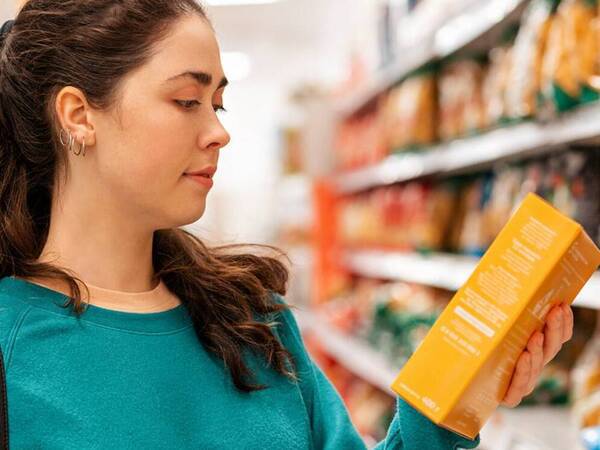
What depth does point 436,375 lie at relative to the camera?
1.08m

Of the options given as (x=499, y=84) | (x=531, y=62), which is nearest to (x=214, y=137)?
(x=531, y=62)

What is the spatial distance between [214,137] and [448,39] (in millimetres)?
1550

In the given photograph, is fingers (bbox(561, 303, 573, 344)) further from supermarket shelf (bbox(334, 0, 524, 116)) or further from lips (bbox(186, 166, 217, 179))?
supermarket shelf (bbox(334, 0, 524, 116))

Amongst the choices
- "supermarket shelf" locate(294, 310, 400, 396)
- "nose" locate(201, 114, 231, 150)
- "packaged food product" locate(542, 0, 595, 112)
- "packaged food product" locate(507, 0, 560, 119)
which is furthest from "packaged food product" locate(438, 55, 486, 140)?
"nose" locate(201, 114, 231, 150)

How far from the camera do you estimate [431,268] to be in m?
2.75

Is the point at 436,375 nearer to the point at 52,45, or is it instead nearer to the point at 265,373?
the point at 265,373

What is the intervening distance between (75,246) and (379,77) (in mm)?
2544

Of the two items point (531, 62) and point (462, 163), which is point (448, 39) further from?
point (531, 62)

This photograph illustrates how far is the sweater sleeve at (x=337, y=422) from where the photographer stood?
116 cm

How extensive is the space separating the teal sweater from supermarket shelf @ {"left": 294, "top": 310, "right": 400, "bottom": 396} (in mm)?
1009

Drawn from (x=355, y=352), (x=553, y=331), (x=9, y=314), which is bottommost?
(x=355, y=352)

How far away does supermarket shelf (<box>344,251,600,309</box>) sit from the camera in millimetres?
1652

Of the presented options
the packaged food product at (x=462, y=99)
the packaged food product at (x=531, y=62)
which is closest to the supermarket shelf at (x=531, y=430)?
the packaged food product at (x=531, y=62)

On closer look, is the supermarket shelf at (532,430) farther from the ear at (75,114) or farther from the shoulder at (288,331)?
the ear at (75,114)
